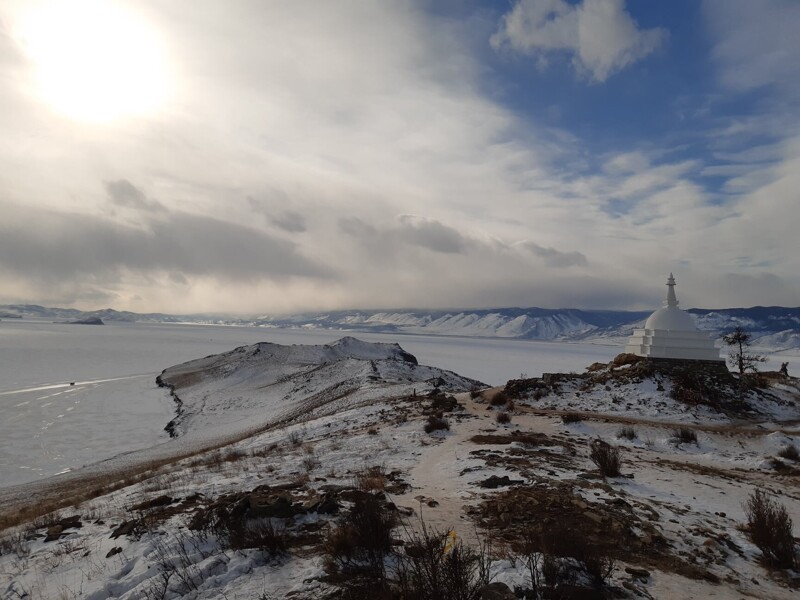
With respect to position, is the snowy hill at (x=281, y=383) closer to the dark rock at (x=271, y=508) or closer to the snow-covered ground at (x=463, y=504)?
the snow-covered ground at (x=463, y=504)

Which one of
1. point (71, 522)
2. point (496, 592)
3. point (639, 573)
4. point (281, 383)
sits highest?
point (496, 592)

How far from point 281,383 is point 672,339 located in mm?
38376

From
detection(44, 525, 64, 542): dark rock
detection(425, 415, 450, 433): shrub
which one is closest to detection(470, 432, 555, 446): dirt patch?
detection(425, 415, 450, 433): shrub

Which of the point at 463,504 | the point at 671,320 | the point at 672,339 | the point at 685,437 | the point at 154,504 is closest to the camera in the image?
the point at 463,504

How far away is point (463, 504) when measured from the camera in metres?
8.82

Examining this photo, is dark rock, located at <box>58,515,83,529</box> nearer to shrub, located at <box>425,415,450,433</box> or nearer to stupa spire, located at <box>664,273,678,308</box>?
shrub, located at <box>425,415,450,433</box>

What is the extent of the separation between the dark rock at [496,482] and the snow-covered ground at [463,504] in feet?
0.43

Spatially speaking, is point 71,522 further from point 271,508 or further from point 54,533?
point 271,508

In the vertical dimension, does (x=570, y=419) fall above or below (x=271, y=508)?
below

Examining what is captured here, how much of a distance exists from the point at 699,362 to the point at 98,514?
29764 millimetres

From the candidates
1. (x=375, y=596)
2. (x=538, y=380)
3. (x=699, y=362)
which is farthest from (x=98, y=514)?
(x=699, y=362)

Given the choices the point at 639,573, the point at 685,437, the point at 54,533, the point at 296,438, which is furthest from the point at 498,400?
the point at 54,533

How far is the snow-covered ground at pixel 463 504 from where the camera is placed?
5973mm

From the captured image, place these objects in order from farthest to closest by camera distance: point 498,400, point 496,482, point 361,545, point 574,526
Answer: point 498,400 < point 496,482 < point 574,526 < point 361,545
